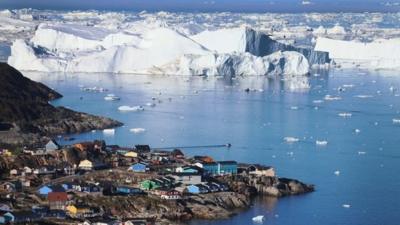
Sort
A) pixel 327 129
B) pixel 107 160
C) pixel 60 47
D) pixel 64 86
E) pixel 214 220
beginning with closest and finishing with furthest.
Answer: pixel 214 220 < pixel 107 160 < pixel 327 129 < pixel 64 86 < pixel 60 47

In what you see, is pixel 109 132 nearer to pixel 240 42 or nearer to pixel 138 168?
pixel 138 168

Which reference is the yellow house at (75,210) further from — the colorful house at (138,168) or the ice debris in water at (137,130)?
the ice debris in water at (137,130)

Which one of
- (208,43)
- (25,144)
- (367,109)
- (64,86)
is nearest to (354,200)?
(25,144)

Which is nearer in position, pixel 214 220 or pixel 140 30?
pixel 214 220

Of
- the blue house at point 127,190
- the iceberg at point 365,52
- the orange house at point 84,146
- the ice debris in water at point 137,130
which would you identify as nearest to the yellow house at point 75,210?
the blue house at point 127,190

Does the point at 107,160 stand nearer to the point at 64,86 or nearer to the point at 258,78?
the point at 64,86

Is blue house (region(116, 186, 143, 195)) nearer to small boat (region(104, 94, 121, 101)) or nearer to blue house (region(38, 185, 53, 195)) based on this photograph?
blue house (region(38, 185, 53, 195))

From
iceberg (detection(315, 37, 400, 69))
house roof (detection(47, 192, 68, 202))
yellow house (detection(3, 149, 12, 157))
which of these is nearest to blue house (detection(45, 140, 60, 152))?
yellow house (detection(3, 149, 12, 157))
